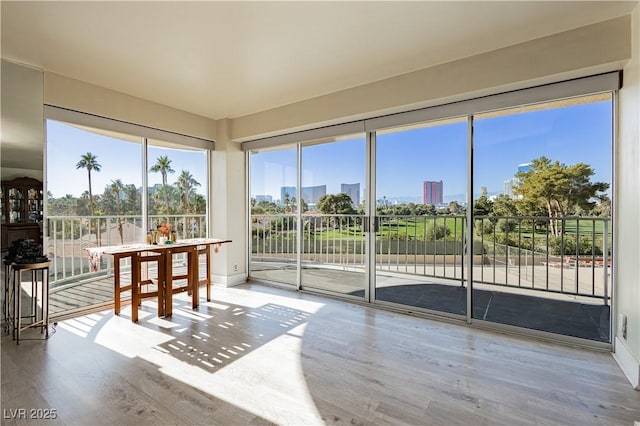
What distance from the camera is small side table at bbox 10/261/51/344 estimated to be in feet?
8.81

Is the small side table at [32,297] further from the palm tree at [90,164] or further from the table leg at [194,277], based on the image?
the table leg at [194,277]

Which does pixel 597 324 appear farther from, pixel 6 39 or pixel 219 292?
pixel 6 39

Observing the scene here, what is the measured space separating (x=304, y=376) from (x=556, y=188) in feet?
9.22

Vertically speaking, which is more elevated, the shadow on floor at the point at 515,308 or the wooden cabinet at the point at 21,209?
the wooden cabinet at the point at 21,209

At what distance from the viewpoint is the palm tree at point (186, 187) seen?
4598 millimetres

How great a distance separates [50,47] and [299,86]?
2202mm

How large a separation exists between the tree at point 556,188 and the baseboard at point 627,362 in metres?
1.12

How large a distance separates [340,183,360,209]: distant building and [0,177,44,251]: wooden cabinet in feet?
10.7

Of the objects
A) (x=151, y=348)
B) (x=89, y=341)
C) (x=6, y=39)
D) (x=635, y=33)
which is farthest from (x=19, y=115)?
(x=635, y=33)

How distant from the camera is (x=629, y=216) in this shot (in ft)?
7.25

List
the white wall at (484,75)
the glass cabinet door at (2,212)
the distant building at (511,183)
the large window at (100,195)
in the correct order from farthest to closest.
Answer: the large window at (100,195)
the distant building at (511,183)
the glass cabinet door at (2,212)
the white wall at (484,75)

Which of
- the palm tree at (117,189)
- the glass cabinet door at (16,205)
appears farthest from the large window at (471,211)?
the glass cabinet door at (16,205)

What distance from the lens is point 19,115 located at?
2.82 meters

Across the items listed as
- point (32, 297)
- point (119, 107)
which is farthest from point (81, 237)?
point (119, 107)
